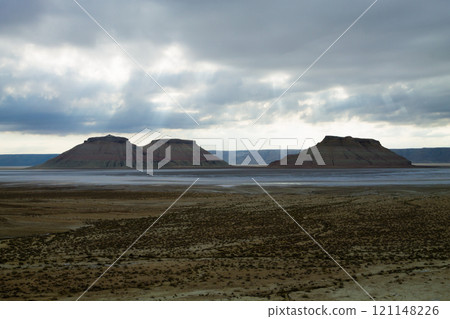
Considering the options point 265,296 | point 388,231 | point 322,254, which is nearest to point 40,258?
point 265,296

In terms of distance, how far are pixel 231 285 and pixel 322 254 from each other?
4188 millimetres

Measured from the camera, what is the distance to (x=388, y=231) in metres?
15.9

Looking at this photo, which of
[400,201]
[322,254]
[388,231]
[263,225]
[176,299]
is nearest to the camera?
[176,299]

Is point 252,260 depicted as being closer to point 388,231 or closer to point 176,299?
point 176,299

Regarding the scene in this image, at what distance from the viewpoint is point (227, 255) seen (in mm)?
12172

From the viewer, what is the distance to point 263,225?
17.7m

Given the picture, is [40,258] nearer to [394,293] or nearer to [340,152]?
[394,293]

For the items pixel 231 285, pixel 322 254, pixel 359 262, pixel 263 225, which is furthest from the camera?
pixel 263 225

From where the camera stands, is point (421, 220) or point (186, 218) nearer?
point (421, 220)

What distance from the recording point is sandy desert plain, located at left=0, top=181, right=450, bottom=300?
8.71 m

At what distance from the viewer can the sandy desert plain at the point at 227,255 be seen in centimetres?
871

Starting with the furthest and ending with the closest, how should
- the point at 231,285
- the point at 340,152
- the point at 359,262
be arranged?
the point at 340,152
the point at 359,262
the point at 231,285

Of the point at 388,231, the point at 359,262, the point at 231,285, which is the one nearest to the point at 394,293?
the point at 359,262

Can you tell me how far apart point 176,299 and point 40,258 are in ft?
19.0
